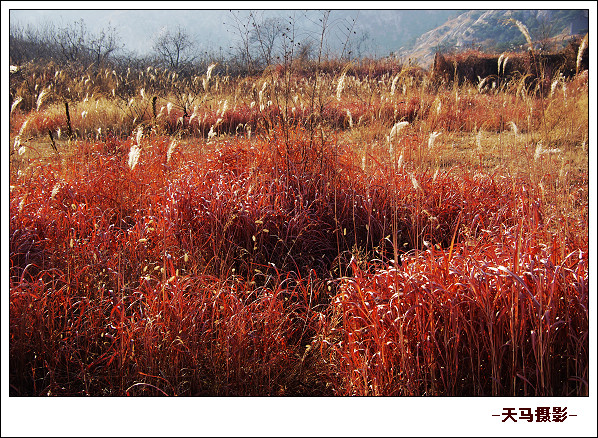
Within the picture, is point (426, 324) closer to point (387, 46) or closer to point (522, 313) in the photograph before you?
point (522, 313)

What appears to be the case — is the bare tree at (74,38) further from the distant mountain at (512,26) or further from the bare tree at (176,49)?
the distant mountain at (512,26)

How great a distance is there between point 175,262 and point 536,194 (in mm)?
2254

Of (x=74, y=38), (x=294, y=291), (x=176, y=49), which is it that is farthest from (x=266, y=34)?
(x=74, y=38)

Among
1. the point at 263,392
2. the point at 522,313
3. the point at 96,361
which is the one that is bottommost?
the point at 263,392

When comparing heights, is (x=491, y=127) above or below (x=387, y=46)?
below

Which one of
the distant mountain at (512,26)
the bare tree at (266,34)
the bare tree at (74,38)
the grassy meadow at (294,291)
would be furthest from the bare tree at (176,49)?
the grassy meadow at (294,291)

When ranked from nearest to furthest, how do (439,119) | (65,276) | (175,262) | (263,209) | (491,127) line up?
1. (65,276)
2. (175,262)
3. (263,209)
4. (439,119)
5. (491,127)

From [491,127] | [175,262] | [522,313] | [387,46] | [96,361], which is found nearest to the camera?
[522,313]

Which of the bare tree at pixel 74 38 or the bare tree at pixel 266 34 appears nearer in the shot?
the bare tree at pixel 266 34

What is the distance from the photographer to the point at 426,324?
1.80 metres

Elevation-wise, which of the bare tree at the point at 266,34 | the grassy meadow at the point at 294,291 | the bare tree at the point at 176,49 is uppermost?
the bare tree at the point at 176,49

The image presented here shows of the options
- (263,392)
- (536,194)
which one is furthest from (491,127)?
(263,392)

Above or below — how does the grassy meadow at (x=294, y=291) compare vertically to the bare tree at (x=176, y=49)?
below

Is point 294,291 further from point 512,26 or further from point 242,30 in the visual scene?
point 512,26
